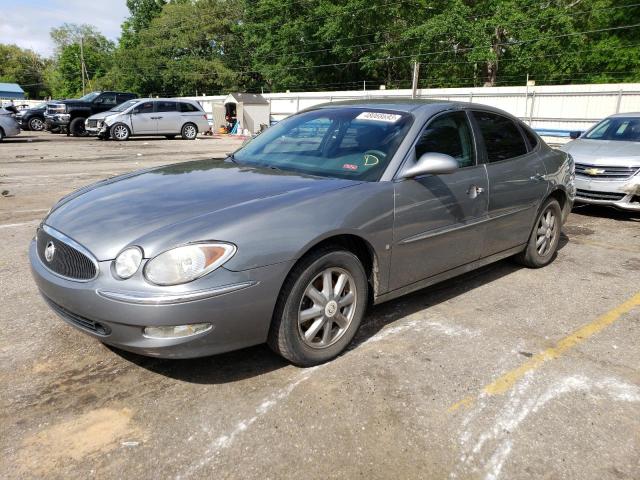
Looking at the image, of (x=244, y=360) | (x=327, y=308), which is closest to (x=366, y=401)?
(x=327, y=308)

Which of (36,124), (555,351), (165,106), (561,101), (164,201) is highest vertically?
(561,101)

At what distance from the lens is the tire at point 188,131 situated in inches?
890

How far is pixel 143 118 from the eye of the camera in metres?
21.0

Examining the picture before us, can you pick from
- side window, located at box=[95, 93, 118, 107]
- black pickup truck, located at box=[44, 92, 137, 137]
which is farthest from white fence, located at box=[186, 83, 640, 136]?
black pickup truck, located at box=[44, 92, 137, 137]

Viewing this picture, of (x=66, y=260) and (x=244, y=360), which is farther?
(x=244, y=360)

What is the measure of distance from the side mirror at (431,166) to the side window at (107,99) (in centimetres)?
2274

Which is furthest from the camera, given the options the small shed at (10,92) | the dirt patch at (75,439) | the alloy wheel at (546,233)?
the small shed at (10,92)

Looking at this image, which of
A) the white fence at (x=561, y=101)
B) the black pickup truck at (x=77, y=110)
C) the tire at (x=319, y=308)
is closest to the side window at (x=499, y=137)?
the tire at (x=319, y=308)

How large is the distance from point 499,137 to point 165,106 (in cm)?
1950

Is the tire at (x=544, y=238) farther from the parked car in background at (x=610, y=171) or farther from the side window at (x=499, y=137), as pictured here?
the parked car in background at (x=610, y=171)

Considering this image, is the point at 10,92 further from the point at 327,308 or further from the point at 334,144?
the point at 327,308

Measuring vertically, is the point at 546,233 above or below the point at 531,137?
below

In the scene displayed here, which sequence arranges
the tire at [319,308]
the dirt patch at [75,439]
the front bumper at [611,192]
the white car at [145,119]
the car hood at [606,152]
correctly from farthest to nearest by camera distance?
the white car at [145,119], the car hood at [606,152], the front bumper at [611,192], the tire at [319,308], the dirt patch at [75,439]

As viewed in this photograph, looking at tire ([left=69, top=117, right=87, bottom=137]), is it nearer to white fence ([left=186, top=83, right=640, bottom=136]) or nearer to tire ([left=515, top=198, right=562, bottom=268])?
white fence ([left=186, top=83, right=640, bottom=136])
